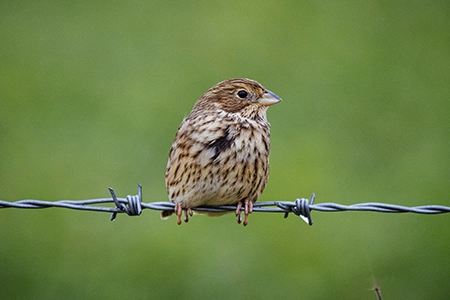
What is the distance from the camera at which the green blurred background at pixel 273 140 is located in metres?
8.34

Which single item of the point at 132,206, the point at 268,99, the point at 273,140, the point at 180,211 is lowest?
the point at 132,206

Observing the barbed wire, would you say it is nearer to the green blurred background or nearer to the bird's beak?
the bird's beak

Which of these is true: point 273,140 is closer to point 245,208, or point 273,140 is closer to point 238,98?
point 238,98

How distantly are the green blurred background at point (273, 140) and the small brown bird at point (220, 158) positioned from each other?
1901mm

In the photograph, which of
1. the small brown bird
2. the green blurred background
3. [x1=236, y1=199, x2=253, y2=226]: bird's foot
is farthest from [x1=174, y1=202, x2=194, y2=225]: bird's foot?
the green blurred background

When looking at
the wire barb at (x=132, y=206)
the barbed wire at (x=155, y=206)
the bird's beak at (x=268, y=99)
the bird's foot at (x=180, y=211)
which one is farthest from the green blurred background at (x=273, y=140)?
the wire barb at (x=132, y=206)

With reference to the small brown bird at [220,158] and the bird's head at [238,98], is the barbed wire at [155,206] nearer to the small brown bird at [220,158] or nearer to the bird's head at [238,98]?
the small brown bird at [220,158]

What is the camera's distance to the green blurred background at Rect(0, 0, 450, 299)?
8.34 metres

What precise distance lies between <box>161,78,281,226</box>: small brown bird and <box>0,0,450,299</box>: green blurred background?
1901 millimetres

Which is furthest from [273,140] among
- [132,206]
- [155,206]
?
[132,206]

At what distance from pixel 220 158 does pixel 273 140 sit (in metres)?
4.37

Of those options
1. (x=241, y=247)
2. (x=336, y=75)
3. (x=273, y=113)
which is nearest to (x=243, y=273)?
(x=241, y=247)

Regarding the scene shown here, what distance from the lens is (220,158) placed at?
19.8 feet

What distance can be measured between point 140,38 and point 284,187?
405cm
